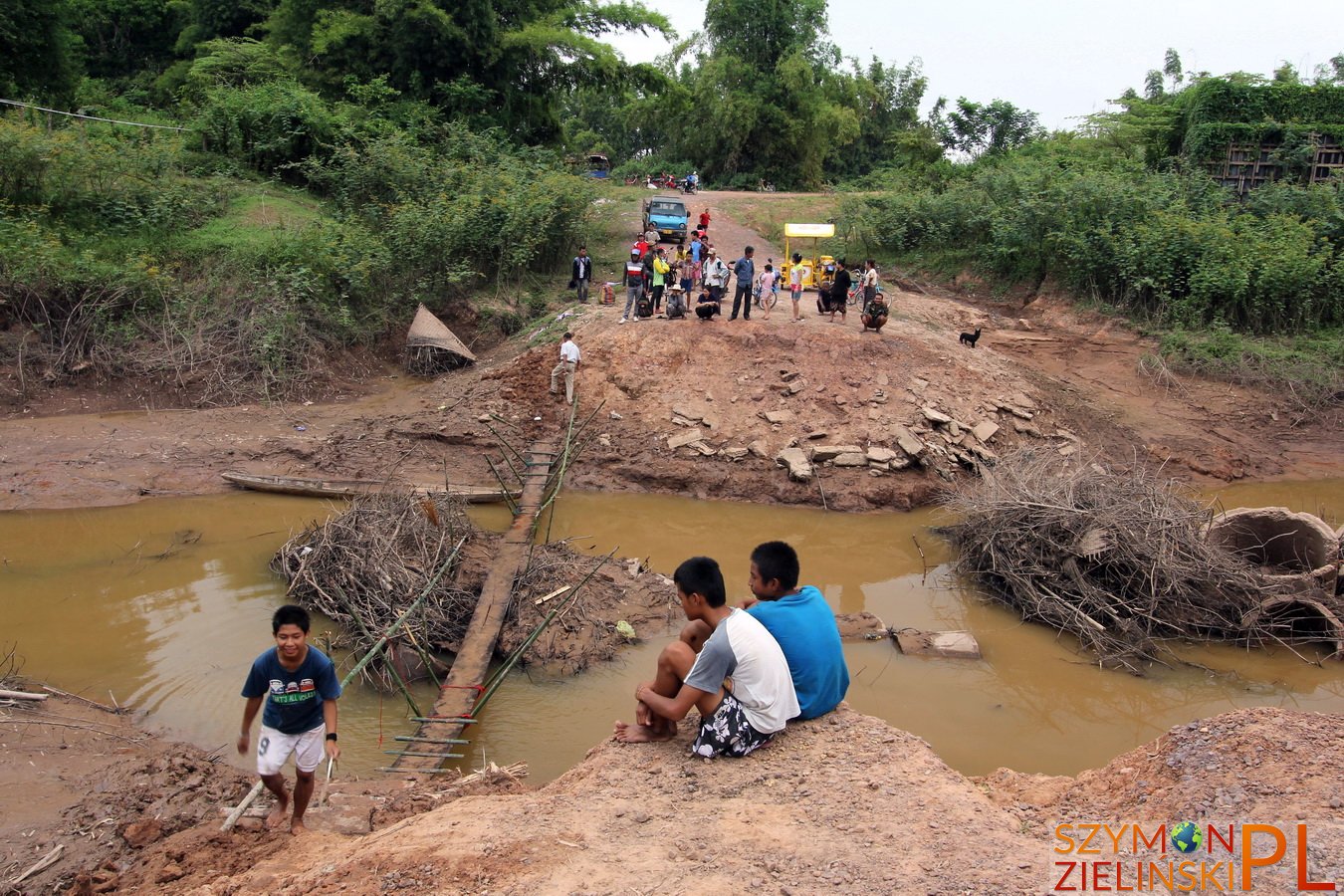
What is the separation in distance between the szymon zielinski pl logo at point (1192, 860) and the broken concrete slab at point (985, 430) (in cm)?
992

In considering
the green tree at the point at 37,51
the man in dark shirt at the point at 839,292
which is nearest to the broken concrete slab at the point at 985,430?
the man in dark shirt at the point at 839,292

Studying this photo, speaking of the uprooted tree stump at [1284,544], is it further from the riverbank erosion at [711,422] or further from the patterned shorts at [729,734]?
the patterned shorts at [729,734]

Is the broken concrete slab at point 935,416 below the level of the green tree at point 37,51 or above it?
below

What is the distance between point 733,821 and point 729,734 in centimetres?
55

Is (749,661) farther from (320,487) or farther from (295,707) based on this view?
(320,487)

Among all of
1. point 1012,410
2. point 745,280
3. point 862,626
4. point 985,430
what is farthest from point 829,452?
point 862,626

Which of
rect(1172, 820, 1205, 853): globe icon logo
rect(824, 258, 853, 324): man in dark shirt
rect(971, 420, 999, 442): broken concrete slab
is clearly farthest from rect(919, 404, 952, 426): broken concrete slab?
rect(1172, 820, 1205, 853): globe icon logo

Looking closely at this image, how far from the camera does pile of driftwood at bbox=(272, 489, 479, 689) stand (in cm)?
781

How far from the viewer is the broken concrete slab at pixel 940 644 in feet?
28.4

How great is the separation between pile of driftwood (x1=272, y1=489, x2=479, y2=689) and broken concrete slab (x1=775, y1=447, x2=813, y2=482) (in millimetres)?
5021

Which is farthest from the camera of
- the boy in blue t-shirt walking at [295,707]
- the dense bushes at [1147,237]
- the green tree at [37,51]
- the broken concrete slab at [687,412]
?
the green tree at [37,51]

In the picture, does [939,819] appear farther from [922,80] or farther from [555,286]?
[922,80]

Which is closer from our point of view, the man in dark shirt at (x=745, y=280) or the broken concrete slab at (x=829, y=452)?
the broken concrete slab at (x=829, y=452)

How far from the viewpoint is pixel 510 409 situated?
46.0ft
